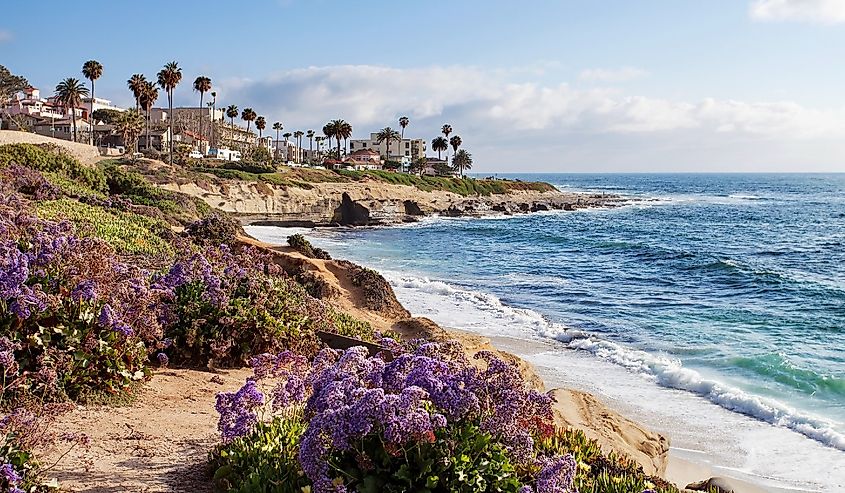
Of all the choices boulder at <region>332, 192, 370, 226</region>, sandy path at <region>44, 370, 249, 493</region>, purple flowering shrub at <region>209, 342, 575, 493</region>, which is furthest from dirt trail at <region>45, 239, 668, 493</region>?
boulder at <region>332, 192, 370, 226</region>

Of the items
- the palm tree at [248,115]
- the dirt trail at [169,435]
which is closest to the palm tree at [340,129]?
the palm tree at [248,115]

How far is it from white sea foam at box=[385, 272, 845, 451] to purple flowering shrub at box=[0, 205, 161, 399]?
1039cm

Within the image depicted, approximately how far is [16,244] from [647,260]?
34.4 meters

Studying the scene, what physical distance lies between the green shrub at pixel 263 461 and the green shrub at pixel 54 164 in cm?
2500

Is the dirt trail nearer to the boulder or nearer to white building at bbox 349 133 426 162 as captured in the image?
the boulder

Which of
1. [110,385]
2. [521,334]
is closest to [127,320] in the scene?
[110,385]

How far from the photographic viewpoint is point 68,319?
7020 millimetres

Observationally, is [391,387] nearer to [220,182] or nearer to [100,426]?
[100,426]

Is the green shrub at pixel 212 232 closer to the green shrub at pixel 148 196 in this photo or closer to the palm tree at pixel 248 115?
the green shrub at pixel 148 196

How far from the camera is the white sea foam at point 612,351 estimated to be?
1229 cm

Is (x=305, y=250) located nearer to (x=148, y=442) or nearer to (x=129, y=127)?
(x=148, y=442)

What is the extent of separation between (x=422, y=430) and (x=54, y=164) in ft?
96.3

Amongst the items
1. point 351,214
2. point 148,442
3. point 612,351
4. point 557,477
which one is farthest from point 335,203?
point 557,477

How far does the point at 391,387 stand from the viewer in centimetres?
469
